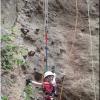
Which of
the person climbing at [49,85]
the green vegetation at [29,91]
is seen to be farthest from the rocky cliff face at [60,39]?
the person climbing at [49,85]

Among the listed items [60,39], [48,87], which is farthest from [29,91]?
[60,39]

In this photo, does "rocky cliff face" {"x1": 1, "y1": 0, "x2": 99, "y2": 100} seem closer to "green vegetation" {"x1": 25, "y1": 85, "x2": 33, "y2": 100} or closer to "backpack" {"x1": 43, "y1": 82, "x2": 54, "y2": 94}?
"green vegetation" {"x1": 25, "y1": 85, "x2": 33, "y2": 100}

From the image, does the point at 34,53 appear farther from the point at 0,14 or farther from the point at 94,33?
the point at 94,33

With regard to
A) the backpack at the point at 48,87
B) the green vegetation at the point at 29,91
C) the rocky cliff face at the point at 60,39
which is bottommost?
the green vegetation at the point at 29,91

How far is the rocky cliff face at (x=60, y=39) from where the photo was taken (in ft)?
23.8

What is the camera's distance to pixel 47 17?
27.0 ft

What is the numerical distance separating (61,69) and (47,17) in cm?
135

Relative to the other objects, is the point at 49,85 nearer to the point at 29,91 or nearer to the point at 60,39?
the point at 29,91

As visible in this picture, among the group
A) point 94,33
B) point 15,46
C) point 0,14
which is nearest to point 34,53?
point 15,46

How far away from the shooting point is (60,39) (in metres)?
8.19

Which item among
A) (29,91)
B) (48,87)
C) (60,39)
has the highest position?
(60,39)

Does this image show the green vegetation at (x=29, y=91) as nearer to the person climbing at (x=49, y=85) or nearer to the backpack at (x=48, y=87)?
the person climbing at (x=49, y=85)

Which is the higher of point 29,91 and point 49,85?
point 49,85

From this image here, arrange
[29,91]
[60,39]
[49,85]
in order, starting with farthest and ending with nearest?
[60,39] < [29,91] < [49,85]
